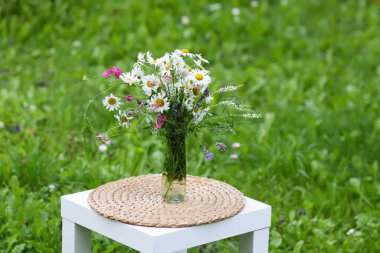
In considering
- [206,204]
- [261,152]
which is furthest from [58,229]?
[261,152]

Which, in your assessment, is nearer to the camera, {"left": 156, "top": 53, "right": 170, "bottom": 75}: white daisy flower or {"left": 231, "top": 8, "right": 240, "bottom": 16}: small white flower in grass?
{"left": 156, "top": 53, "right": 170, "bottom": 75}: white daisy flower

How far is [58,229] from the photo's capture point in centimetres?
323

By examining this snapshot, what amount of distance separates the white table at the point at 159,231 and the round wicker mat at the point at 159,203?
0.02m

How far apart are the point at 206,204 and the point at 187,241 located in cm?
22

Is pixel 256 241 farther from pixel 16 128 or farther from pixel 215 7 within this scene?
pixel 215 7

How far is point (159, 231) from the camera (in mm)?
2352

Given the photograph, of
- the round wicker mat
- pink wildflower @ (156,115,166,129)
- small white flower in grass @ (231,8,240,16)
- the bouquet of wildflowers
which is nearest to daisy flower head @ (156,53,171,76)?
the bouquet of wildflowers

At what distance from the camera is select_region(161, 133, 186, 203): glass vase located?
2.57m

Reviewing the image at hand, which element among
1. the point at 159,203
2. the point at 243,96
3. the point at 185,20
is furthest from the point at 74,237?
the point at 185,20

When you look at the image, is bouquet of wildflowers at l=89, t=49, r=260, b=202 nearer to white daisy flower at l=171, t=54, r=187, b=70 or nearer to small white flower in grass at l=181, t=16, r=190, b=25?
white daisy flower at l=171, t=54, r=187, b=70

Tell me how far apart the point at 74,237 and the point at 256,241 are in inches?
23.9

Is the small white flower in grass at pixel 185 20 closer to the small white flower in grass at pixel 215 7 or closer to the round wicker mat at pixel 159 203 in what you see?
the small white flower in grass at pixel 215 7

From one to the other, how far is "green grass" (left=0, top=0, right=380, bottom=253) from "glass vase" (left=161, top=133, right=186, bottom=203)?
1.20 ft

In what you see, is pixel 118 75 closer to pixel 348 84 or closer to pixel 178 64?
pixel 178 64
